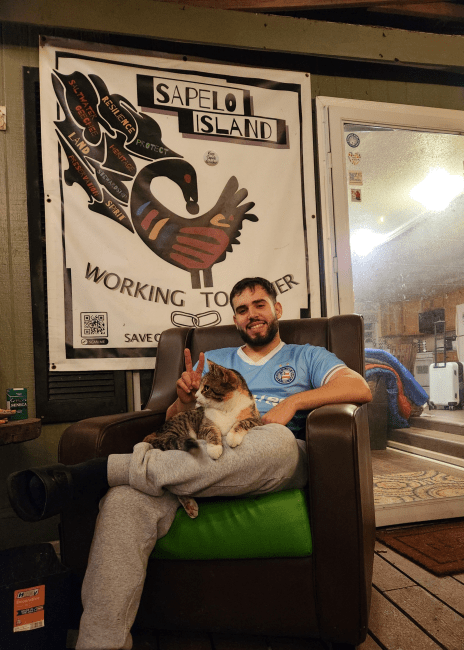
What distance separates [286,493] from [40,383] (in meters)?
1.52

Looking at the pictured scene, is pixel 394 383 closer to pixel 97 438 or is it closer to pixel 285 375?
pixel 285 375

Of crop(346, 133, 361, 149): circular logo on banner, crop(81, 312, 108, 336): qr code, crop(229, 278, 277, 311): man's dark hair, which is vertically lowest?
crop(81, 312, 108, 336): qr code

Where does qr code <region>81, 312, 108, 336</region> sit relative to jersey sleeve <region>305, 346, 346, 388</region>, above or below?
above

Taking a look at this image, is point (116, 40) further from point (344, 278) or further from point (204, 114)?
point (344, 278)

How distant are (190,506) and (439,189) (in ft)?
8.83

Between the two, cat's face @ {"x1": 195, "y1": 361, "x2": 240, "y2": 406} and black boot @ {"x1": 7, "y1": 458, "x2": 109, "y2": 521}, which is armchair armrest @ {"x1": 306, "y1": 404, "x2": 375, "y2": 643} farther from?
black boot @ {"x1": 7, "y1": 458, "x2": 109, "y2": 521}

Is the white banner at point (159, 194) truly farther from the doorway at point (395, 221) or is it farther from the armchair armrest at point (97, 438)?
the armchair armrest at point (97, 438)

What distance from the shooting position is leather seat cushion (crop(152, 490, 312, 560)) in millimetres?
1257

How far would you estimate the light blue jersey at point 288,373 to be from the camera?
5.49ft

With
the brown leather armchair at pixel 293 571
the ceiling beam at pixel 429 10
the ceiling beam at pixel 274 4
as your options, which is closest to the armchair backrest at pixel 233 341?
the brown leather armchair at pixel 293 571

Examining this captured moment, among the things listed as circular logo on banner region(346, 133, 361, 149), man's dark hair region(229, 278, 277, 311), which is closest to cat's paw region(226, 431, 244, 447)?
man's dark hair region(229, 278, 277, 311)

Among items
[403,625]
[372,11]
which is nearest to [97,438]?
[403,625]

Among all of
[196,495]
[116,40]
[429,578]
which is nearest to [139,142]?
[116,40]

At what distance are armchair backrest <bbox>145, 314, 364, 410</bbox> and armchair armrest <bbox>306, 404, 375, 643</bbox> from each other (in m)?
0.66
